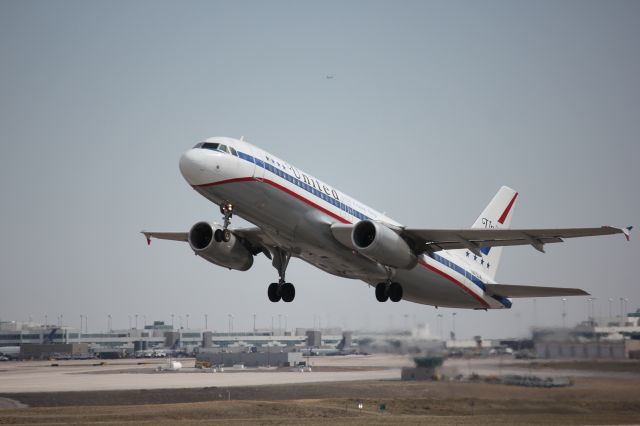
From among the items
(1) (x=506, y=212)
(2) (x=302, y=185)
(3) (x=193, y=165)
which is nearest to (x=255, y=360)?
(1) (x=506, y=212)

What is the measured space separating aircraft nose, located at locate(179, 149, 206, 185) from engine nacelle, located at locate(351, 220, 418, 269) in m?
7.52

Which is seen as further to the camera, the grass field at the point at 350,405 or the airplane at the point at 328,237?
the grass field at the point at 350,405

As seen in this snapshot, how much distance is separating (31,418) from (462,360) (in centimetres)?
2837

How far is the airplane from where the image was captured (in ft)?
108

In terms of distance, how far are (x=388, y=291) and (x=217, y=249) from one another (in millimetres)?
8505

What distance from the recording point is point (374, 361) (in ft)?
131

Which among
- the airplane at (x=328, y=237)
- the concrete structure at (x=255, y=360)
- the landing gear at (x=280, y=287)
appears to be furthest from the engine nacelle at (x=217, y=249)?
the concrete structure at (x=255, y=360)

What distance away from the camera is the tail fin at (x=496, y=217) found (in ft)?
158

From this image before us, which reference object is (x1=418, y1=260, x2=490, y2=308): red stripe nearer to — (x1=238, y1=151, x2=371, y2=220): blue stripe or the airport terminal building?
(x1=238, y1=151, x2=371, y2=220): blue stripe

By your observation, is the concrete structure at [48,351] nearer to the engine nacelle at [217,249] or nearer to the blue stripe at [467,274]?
the engine nacelle at [217,249]

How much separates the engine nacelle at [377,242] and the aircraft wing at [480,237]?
6.32 feet

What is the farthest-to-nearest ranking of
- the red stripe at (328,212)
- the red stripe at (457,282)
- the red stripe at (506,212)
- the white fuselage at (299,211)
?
the red stripe at (506,212)
the red stripe at (457,282)
the red stripe at (328,212)
the white fuselage at (299,211)

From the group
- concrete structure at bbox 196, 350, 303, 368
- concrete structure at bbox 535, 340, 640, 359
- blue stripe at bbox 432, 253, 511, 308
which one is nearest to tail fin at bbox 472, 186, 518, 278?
blue stripe at bbox 432, 253, 511, 308

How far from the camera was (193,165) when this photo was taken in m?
31.8
